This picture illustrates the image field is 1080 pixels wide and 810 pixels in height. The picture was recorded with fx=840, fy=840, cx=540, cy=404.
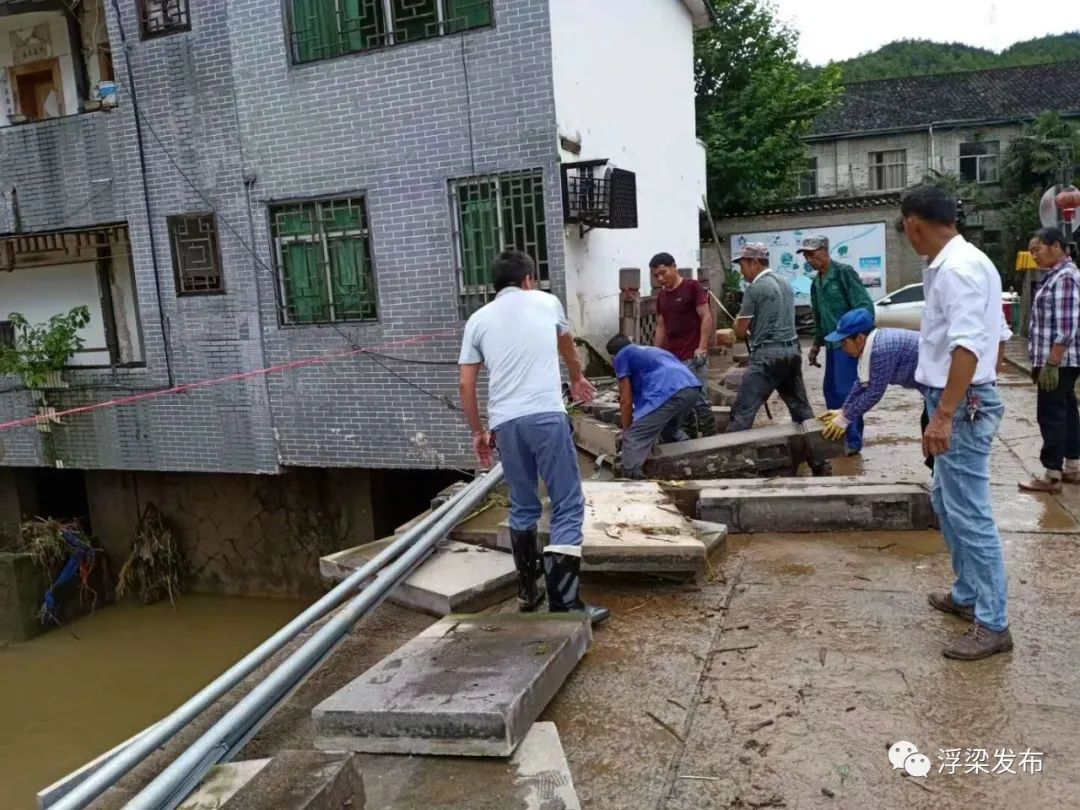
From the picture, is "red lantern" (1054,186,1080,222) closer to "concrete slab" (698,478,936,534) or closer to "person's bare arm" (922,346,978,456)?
"concrete slab" (698,478,936,534)

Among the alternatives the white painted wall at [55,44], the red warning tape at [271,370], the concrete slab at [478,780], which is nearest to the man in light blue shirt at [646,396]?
the red warning tape at [271,370]

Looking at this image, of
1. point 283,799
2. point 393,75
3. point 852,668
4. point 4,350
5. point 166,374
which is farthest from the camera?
point 4,350

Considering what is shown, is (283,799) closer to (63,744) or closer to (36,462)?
(63,744)

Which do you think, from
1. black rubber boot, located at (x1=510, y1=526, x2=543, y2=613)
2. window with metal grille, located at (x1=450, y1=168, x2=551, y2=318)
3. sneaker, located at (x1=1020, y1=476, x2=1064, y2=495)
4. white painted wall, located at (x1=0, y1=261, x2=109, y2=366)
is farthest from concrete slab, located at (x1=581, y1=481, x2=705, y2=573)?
white painted wall, located at (x1=0, y1=261, x2=109, y2=366)

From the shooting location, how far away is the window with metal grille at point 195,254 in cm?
930

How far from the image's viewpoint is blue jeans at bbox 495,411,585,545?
360 cm

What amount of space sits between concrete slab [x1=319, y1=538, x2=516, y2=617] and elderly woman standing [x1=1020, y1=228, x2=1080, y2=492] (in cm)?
347

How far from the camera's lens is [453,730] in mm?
2711

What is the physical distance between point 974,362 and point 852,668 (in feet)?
4.03

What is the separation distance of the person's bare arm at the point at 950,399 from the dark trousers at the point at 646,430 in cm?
267

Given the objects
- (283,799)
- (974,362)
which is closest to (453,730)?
(283,799)

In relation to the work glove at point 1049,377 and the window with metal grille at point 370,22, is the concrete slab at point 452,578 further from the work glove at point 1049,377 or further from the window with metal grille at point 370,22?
the window with metal grille at point 370,22

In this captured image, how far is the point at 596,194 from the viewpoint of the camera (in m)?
8.22

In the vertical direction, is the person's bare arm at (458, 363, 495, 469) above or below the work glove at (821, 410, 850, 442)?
above
